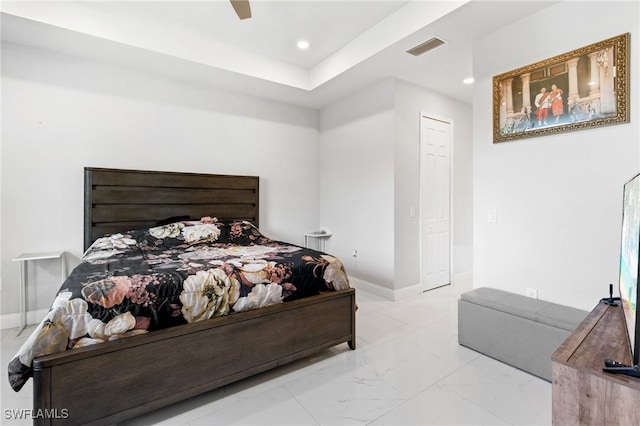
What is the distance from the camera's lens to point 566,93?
2.25 metres

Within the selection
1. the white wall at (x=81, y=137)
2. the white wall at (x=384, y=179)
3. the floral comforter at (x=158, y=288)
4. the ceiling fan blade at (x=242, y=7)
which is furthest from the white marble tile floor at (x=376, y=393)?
the ceiling fan blade at (x=242, y=7)

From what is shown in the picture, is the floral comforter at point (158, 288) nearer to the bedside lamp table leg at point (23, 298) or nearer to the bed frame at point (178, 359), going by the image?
the bed frame at point (178, 359)

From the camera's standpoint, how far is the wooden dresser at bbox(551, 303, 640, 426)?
3.04ft

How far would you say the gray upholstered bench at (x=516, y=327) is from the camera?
202 centimetres

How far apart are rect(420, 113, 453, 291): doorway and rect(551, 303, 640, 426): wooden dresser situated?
289cm

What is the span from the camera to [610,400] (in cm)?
95

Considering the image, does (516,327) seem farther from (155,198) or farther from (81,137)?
(81,137)

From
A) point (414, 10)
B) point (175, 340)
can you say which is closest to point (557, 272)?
point (414, 10)

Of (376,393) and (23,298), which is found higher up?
(23,298)

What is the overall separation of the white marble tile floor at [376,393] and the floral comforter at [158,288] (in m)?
0.54

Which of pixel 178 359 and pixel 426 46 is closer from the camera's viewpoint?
pixel 178 359

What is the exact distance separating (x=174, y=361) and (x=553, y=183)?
293cm

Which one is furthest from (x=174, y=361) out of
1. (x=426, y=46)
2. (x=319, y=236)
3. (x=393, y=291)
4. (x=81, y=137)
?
(x=426, y=46)

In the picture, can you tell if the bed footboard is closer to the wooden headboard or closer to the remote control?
the remote control
